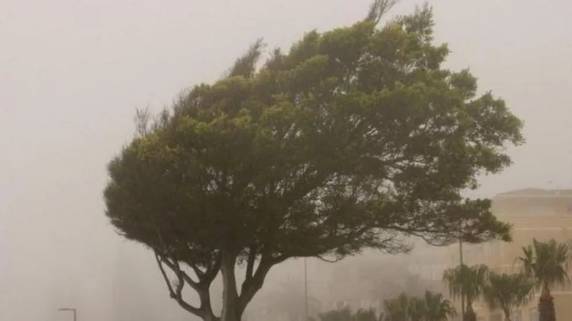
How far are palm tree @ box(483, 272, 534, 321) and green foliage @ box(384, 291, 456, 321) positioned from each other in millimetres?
4695

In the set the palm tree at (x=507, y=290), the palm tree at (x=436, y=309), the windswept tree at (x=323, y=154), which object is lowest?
the palm tree at (x=436, y=309)

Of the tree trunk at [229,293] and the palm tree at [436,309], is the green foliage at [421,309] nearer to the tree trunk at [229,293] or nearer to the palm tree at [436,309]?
the palm tree at [436,309]

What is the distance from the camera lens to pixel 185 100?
1858cm

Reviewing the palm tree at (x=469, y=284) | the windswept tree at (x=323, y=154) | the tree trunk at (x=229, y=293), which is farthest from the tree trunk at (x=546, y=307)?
the tree trunk at (x=229, y=293)

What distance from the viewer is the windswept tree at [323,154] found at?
16.7 m

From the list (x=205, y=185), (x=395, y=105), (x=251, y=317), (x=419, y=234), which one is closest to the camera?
(x=395, y=105)

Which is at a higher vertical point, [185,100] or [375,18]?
[375,18]

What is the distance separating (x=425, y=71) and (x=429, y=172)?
1925 mm

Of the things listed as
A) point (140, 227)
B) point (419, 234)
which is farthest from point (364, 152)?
point (140, 227)

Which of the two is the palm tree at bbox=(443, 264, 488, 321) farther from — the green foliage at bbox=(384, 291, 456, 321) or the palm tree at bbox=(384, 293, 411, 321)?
the palm tree at bbox=(384, 293, 411, 321)

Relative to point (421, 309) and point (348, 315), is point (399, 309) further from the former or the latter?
point (348, 315)

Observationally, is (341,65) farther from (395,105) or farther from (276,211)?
(276,211)

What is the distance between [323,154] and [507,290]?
1950 centimetres

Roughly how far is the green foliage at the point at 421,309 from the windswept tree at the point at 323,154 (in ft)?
68.1
